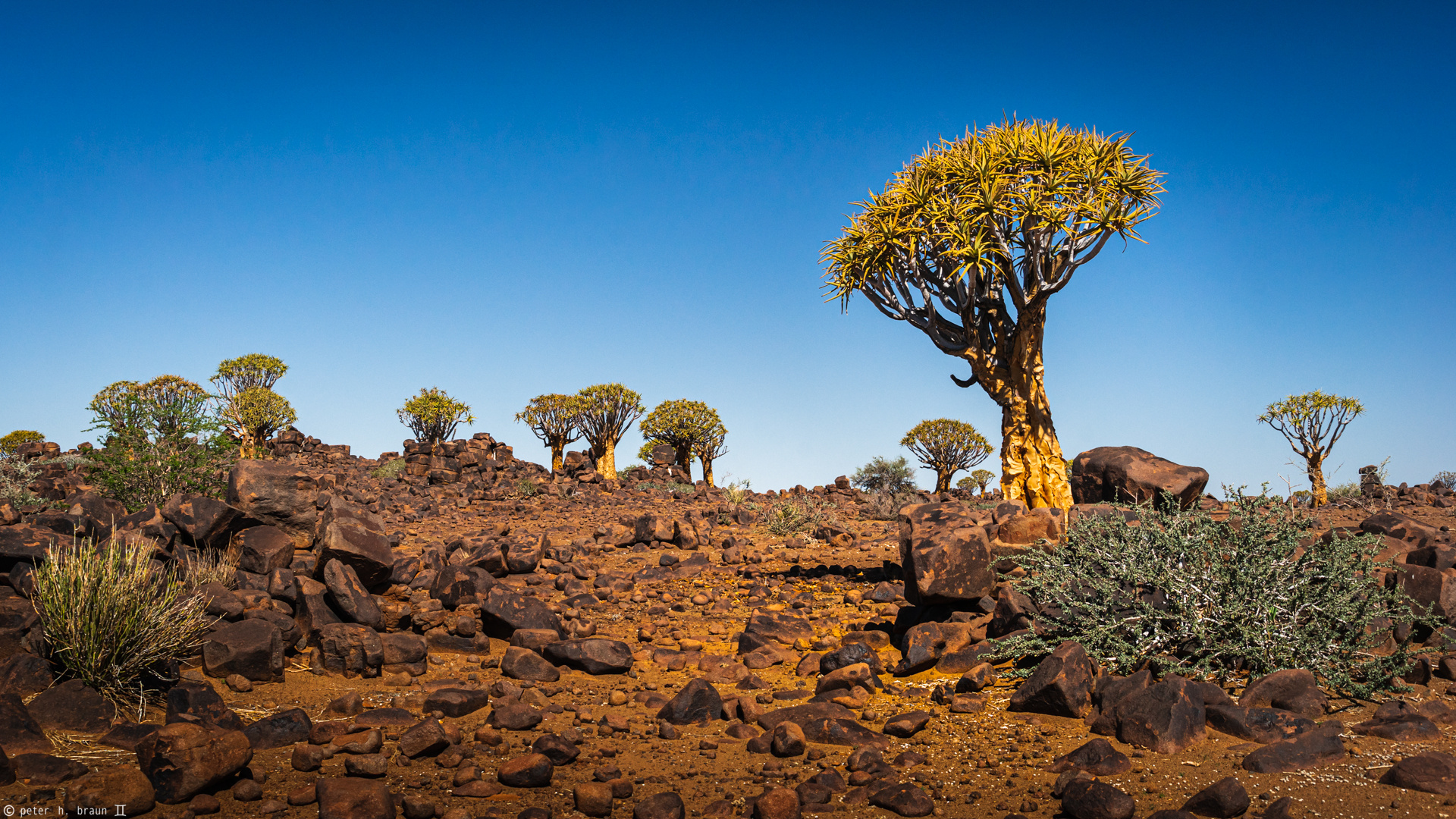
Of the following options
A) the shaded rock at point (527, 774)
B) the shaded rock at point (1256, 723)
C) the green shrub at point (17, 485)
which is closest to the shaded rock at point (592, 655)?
the shaded rock at point (527, 774)

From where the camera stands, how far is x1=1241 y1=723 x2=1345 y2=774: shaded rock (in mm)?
4262

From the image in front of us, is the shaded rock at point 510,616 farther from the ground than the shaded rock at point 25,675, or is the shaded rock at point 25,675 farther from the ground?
the shaded rock at point 510,616

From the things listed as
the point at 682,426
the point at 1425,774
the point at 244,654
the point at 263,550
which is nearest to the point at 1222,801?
the point at 1425,774

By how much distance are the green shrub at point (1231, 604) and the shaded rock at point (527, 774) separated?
354 cm

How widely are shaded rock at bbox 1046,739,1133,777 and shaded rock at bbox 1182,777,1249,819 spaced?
0.46m

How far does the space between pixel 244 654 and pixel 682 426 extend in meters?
31.8

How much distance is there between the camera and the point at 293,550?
892 centimetres

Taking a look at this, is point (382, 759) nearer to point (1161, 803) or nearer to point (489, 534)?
point (1161, 803)

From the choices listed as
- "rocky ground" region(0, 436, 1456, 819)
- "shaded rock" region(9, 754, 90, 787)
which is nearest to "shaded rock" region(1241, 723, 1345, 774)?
"rocky ground" region(0, 436, 1456, 819)

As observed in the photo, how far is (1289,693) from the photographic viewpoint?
5211mm

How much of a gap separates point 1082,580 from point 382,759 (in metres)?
5.25

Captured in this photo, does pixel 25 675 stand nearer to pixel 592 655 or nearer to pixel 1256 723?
pixel 592 655

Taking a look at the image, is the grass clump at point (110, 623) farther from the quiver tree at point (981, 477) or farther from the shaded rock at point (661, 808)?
the quiver tree at point (981, 477)

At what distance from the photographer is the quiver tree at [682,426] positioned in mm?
37875
